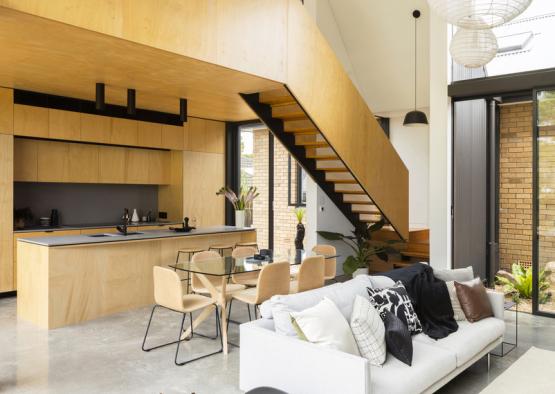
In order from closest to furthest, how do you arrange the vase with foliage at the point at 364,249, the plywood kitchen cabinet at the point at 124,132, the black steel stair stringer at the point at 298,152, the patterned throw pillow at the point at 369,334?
the patterned throw pillow at the point at 369,334, the black steel stair stringer at the point at 298,152, the vase with foliage at the point at 364,249, the plywood kitchen cabinet at the point at 124,132

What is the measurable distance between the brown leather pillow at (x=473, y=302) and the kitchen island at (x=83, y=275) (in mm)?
3499

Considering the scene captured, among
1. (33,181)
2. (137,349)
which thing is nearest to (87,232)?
(33,181)

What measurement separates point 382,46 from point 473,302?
5488 mm

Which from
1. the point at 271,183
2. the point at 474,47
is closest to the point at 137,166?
the point at 271,183

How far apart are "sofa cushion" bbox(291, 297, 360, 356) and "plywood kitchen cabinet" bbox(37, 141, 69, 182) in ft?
17.5

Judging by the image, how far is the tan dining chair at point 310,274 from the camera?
4.57 metres

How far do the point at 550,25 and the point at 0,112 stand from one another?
6.75m

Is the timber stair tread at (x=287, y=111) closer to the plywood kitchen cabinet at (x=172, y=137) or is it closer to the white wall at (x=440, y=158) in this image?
the white wall at (x=440, y=158)

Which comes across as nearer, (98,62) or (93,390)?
(93,390)

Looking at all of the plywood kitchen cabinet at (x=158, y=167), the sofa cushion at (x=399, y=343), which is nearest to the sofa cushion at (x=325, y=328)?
the sofa cushion at (x=399, y=343)

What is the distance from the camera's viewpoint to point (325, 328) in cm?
273

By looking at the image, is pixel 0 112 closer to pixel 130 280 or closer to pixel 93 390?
pixel 130 280

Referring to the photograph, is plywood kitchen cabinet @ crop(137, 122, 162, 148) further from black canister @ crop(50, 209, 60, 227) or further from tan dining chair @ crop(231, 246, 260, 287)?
tan dining chair @ crop(231, 246, 260, 287)

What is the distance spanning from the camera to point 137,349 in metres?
4.22
